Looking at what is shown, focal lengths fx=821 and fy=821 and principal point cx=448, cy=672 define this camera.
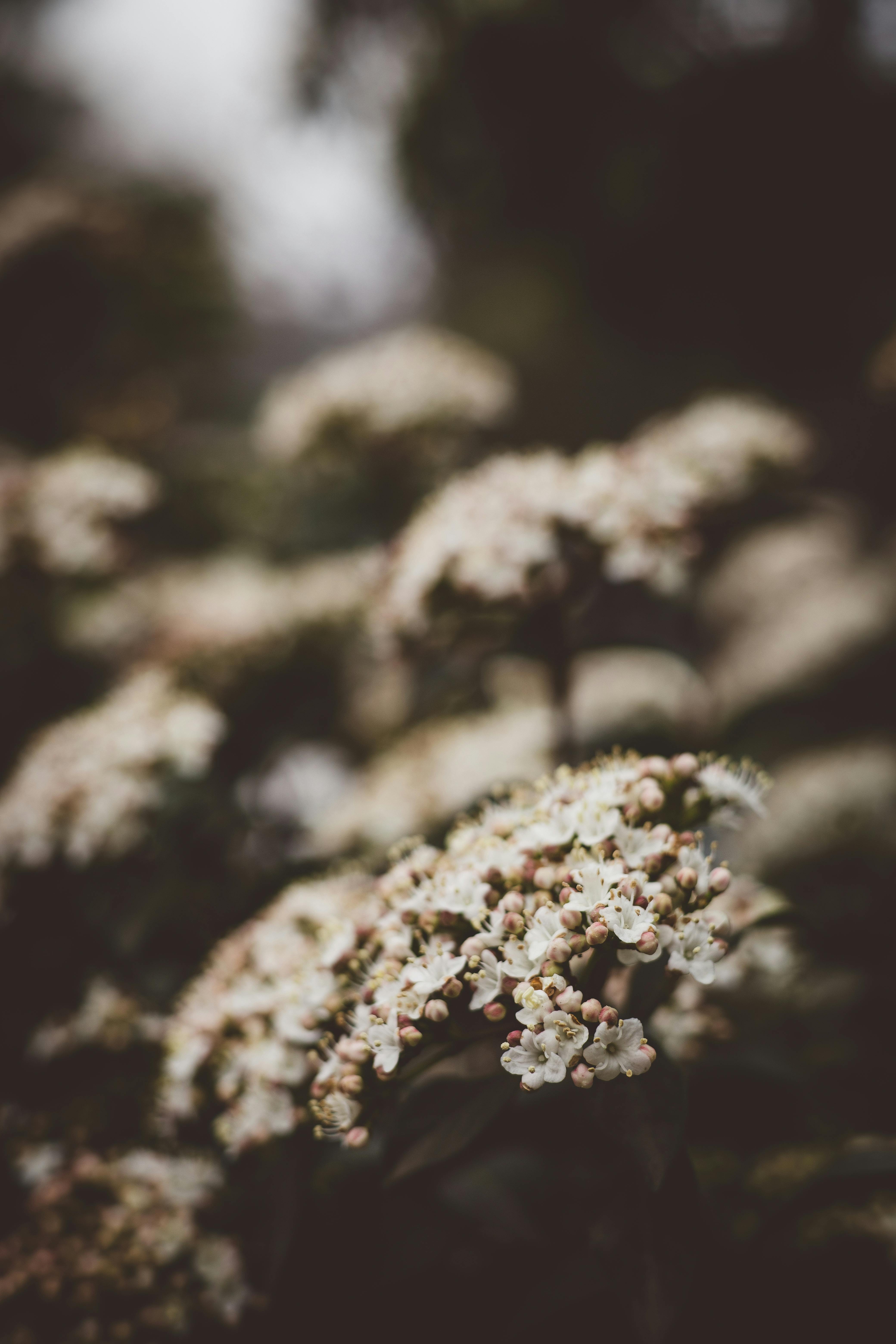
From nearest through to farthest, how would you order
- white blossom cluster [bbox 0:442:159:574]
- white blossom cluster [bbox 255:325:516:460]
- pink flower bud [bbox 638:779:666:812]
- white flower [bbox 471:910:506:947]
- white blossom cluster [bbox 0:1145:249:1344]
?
1. white flower [bbox 471:910:506:947]
2. pink flower bud [bbox 638:779:666:812]
3. white blossom cluster [bbox 0:1145:249:1344]
4. white blossom cluster [bbox 0:442:159:574]
5. white blossom cluster [bbox 255:325:516:460]

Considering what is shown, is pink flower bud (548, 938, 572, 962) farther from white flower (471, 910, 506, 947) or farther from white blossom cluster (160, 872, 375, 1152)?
white blossom cluster (160, 872, 375, 1152)

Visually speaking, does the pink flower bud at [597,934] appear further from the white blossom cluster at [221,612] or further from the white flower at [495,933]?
the white blossom cluster at [221,612]

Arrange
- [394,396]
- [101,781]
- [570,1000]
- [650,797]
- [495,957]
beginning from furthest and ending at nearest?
1. [394,396]
2. [101,781]
3. [650,797]
4. [495,957]
5. [570,1000]

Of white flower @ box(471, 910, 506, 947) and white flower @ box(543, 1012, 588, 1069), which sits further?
white flower @ box(471, 910, 506, 947)

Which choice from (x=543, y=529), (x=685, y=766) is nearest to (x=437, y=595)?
(x=543, y=529)

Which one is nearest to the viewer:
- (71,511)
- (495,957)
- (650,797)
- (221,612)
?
(495,957)

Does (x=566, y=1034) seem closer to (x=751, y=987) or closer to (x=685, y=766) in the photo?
(x=685, y=766)

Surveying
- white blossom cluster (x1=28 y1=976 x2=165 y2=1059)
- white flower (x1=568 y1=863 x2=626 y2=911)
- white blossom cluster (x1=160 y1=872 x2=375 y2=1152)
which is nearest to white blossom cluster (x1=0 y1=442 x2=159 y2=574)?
white blossom cluster (x1=28 y1=976 x2=165 y2=1059)

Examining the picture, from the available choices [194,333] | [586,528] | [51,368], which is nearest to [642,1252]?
[586,528]

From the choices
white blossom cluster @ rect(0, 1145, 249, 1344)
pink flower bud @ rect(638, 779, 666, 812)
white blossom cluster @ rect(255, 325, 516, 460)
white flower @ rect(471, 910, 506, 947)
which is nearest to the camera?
white flower @ rect(471, 910, 506, 947)
